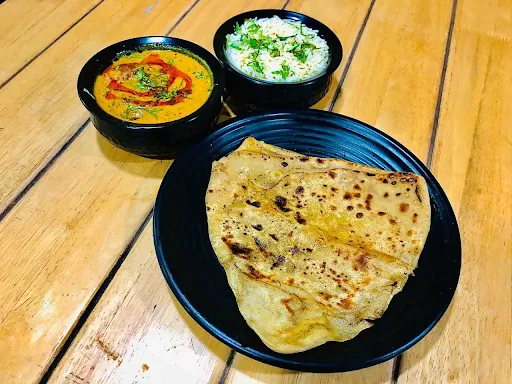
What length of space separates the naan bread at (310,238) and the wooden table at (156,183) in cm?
19

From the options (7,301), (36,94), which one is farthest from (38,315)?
(36,94)

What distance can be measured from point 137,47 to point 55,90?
0.45 meters

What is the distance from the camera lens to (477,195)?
1.72m

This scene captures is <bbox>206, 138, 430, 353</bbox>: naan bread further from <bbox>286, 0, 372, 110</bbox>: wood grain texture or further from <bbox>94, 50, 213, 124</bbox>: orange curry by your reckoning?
<bbox>286, 0, 372, 110</bbox>: wood grain texture

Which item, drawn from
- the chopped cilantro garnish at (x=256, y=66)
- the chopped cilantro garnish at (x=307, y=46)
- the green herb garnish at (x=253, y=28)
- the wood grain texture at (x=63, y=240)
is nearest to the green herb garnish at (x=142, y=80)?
the wood grain texture at (x=63, y=240)

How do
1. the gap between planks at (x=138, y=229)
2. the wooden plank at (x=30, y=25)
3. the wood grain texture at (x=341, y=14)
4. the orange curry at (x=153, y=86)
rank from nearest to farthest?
the gap between planks at (x=138, y=229), the orange curry at (x=153, y=86), the wooden plank at (x=30, y=25), the wood grain texture at (x=341, y=14)

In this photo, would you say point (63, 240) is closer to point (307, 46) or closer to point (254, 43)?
point (254, 43)

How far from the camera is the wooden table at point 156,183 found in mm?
1245

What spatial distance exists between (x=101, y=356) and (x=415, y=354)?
878mm

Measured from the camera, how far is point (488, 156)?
6.14 ft

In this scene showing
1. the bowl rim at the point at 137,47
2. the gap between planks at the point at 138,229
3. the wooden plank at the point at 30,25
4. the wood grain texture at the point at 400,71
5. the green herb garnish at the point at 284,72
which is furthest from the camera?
the wooden plank at the point at 30,25

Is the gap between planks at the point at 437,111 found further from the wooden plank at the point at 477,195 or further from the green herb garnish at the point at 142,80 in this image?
the green herb garnish at the point at 142,80

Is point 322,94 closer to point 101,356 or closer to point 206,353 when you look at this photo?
point 206,353

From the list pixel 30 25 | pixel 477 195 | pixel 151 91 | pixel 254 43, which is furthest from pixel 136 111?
pixel 477 195
